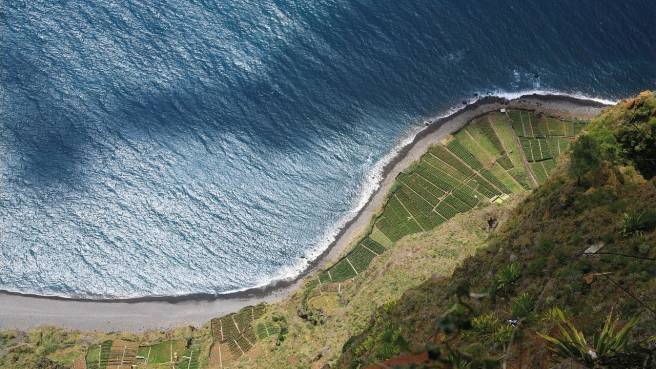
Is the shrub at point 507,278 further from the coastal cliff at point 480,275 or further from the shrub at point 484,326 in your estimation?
the shrub at point 484,326

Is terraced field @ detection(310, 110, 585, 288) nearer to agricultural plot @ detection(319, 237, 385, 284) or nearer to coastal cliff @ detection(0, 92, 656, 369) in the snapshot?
agricultural plot @ detection(319, 237, 385, 284)

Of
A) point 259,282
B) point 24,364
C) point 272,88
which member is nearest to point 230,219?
point 259,282

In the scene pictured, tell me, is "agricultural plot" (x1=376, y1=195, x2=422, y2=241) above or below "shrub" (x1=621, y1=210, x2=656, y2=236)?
below

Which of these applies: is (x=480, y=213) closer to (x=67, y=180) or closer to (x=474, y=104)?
(x=474, y=104)

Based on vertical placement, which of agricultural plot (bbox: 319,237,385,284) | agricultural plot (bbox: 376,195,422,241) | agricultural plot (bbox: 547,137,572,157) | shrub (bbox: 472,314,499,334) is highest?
shrub (bbox: 472,314,499,334)

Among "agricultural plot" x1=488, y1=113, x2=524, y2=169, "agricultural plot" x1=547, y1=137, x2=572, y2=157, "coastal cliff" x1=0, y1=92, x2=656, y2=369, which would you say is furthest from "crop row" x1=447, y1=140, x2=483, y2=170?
"agricultural plot" x1=547, y1=137, x2=572, y2=157

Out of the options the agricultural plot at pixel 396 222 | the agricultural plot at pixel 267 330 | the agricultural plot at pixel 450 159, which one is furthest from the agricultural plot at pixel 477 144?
the agricultural plot at pixel 267 330

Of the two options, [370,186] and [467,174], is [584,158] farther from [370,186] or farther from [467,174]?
[370,186]
